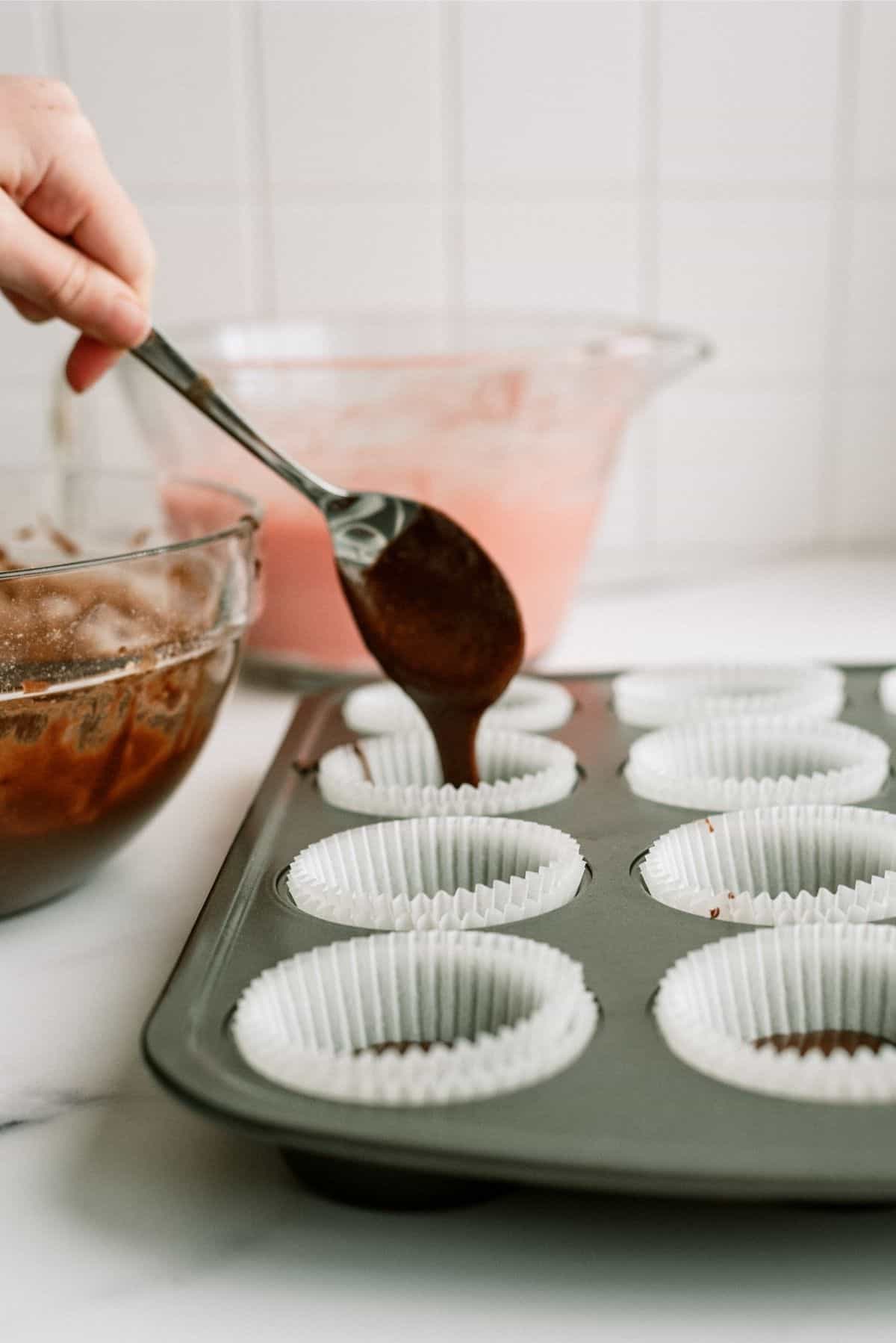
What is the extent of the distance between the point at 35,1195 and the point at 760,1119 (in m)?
0.26

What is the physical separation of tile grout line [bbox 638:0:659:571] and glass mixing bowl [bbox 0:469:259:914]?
0.86m

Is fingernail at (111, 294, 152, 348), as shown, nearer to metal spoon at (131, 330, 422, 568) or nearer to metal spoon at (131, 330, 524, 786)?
metal spoon at (131, 330, 422, 568)

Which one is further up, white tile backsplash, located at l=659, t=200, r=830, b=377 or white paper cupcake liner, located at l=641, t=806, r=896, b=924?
white tile backsplash, located at l=659, t=200, r=830, b=377

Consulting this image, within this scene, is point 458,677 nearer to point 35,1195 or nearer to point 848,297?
point 35,1195

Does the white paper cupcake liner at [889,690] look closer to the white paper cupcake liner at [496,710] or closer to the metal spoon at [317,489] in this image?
the white paper cupcake liner at [496,710]

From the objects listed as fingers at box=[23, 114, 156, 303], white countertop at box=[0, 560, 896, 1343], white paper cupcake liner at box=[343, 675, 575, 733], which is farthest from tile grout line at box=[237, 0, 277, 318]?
white countertop at box=[0, 560, 896, 1343]

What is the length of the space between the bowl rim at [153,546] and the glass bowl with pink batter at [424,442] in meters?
0.09

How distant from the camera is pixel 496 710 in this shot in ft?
3.14

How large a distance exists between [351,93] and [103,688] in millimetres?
938

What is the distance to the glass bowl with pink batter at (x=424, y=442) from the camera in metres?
1.08

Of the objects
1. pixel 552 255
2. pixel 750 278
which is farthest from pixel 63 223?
pixel 750 278

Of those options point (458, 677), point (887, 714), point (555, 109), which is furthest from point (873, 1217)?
point (555, 109)

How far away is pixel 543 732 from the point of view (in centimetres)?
92

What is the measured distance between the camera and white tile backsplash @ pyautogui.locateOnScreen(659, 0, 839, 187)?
145 centimetres
